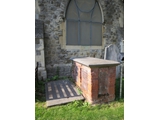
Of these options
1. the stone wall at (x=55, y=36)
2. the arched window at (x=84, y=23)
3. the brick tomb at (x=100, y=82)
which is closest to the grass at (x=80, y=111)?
the brick tomb at (x=100, y=82)

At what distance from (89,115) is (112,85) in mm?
992

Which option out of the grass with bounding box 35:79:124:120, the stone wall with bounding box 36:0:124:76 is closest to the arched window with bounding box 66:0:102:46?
the stone wall with bounding box 36:0:124:76

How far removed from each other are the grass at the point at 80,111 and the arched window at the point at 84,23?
359cm

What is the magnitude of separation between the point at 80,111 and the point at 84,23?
4.58m

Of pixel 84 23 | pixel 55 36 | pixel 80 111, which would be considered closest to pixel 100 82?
pixel 80 111

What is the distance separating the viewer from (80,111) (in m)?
2.47

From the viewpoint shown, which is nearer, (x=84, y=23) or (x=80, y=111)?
(x=80, y=111)

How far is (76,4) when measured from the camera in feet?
18.6

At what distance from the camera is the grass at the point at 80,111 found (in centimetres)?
226

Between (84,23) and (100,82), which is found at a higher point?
(84,23)

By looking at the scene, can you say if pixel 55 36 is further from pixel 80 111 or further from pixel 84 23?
pixel 80 111

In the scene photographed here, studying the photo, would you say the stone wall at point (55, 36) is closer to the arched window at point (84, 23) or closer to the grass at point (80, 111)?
the arched window at point (84, 23)
